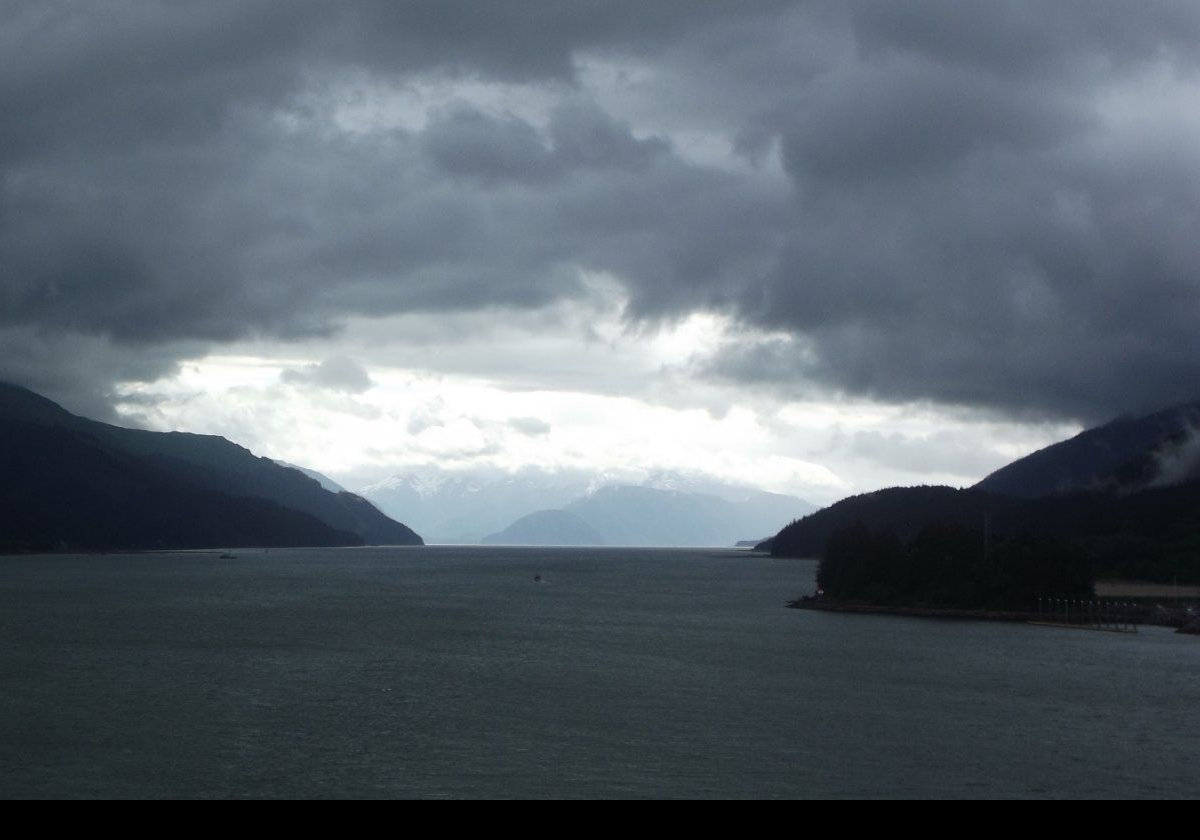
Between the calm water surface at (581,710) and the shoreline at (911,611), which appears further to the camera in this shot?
the shoreline at (911,611)

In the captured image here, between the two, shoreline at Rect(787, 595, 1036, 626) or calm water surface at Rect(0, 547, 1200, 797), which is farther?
shoreline at Rect(787, 595, 1036, 626)

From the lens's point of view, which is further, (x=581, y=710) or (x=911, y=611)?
(x=911, y=611)

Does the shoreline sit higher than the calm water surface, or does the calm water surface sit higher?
the shoreline

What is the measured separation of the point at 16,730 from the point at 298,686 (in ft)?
66.2

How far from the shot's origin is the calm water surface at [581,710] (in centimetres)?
4803

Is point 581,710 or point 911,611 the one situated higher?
point 911,611

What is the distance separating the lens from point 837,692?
250 feet

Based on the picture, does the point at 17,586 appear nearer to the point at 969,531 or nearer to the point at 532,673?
the point at 532,673

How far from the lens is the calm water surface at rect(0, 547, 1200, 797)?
158 feet

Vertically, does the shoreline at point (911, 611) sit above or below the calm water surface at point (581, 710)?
above

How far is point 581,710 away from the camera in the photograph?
65.5m
